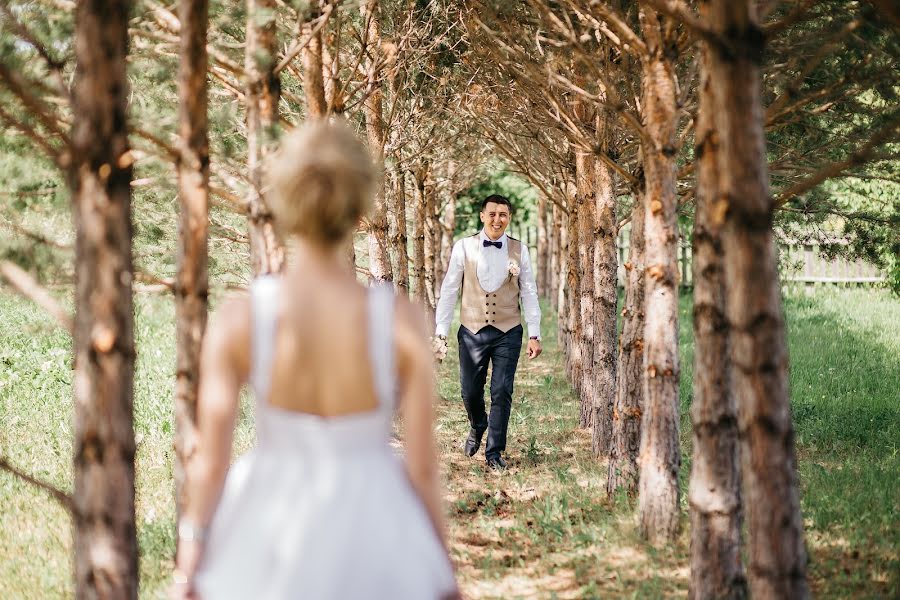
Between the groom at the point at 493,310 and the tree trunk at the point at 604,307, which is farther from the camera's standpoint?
the tree trunk at the point at 604,307

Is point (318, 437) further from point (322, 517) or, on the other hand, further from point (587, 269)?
point (587, 269)

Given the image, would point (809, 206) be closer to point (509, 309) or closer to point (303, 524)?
point (509, 309)

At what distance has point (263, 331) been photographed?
81.5 inches

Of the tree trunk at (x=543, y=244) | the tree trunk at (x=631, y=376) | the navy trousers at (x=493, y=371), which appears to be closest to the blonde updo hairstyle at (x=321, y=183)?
the tree trunk at (x=631, y=376)

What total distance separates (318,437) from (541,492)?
15.9 feet

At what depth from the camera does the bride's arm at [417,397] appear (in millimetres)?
2148

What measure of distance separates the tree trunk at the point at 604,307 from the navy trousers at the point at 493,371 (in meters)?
0.98

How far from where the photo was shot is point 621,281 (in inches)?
1532

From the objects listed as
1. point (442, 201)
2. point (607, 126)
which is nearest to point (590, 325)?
point (607, 126)

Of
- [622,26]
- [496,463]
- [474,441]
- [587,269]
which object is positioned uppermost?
[622,26]

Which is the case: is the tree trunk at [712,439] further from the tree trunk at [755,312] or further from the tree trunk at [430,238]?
the tree trunk at [430,238]

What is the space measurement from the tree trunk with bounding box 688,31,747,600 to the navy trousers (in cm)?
349

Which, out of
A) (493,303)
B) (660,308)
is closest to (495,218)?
(493,303)

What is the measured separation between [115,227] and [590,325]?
7.55 meters
